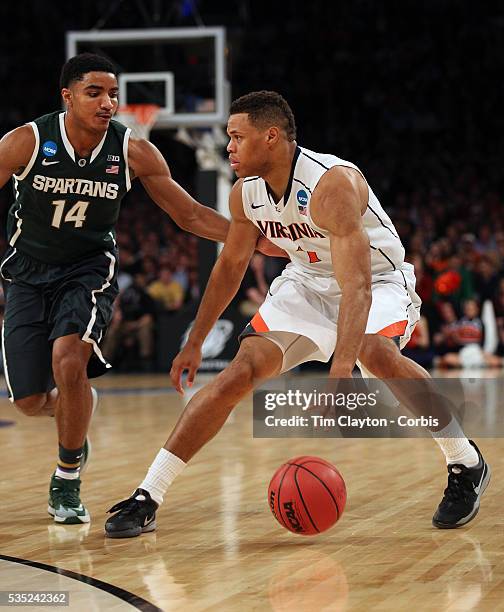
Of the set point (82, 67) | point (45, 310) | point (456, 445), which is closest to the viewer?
point (456, 445)

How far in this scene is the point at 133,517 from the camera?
427 cm

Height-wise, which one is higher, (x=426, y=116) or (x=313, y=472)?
(x=426, y=116)

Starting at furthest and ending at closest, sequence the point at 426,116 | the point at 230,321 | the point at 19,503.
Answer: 1. the point at 426,116
2. the point at 230,321
3. the point at 19,503

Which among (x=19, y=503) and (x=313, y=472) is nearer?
(x=313, y=472)

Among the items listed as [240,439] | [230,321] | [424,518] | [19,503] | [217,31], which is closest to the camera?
[424,518]

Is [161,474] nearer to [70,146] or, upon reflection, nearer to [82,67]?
[70,146]

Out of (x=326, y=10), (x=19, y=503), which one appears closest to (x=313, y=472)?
(x=19, y=503)

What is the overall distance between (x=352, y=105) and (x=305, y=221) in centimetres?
1632

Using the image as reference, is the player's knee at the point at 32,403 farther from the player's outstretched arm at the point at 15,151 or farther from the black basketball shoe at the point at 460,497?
A: the black basketball shoe at the point at 460,497

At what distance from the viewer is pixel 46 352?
4.80 metres

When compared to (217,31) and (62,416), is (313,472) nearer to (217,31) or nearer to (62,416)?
(62,416)

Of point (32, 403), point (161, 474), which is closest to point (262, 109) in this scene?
point (161, 474)

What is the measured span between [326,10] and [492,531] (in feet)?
59.3

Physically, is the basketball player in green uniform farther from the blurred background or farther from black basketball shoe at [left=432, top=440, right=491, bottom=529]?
the blurred background
